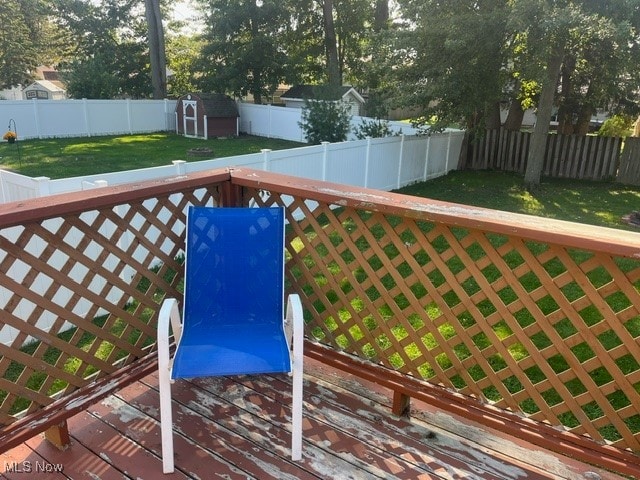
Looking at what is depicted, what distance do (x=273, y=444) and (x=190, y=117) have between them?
54.9ft

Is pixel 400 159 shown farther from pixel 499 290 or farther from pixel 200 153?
pixel 499 290

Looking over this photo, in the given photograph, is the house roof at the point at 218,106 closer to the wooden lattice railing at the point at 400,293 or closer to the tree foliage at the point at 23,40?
the tree foliage at the point at 23,40

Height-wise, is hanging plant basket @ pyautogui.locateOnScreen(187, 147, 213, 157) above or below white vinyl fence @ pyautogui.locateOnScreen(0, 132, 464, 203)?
below

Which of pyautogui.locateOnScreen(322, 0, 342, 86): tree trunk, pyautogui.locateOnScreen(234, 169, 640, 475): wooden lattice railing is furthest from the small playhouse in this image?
pyautogui.locateOnScreen(234, 169, 640, 475): wooden lattice railing

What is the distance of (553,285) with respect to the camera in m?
1.77

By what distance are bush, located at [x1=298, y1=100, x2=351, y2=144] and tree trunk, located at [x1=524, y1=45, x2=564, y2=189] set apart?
12.9 ft

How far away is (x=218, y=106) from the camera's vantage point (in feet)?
56.2

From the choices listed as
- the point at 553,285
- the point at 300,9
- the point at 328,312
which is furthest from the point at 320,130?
the point at 300,9

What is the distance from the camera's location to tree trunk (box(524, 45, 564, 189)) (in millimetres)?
9008

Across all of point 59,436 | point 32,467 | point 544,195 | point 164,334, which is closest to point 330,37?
point 544,195

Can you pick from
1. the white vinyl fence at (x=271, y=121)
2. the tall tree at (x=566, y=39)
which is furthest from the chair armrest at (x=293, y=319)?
the white vinyl fence at (x=271, y=121)

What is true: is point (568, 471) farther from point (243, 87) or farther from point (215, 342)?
point (243, 87)

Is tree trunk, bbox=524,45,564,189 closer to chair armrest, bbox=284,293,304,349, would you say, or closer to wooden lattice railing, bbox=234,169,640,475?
wooden lattice railing, bbox=234,169,640,475

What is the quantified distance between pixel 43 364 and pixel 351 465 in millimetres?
1270
